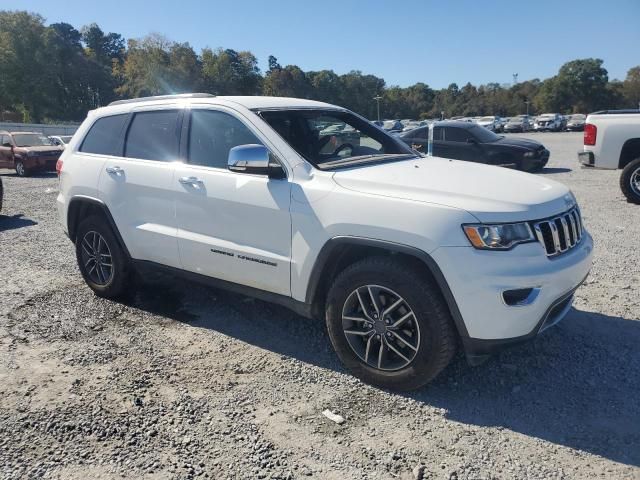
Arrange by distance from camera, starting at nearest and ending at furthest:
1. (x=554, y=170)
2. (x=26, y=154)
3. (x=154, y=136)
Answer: (x=154, y=136) < (x=554, y=170) < (x=26, y=154)

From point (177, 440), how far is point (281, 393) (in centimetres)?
73

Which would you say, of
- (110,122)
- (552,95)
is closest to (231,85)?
(552,95)

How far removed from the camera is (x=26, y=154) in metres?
17.8

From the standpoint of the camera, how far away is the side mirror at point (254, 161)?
3.49 m

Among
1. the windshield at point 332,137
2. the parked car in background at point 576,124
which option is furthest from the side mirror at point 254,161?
the parked car in background at point 576,124

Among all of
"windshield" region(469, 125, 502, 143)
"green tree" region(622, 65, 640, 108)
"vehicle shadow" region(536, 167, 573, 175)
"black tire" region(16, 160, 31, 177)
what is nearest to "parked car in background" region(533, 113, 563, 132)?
"vehicle shadow" region(536, 167, 573, 175)

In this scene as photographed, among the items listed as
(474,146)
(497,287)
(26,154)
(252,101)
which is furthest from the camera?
(26,154)

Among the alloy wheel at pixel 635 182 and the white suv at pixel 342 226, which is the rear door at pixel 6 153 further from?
the alloy wheel at pixel 635 182

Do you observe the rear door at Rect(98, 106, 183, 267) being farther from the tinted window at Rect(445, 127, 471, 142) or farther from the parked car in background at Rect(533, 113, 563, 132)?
the parked car in background at Rect(533, 113, 563, 132)

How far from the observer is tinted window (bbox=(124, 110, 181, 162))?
14.1ft

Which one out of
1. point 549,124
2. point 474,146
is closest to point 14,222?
point 474,146

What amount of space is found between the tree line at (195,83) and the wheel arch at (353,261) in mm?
69281

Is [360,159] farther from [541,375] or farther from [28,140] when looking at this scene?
[28,140]

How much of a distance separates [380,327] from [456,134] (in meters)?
11.7
